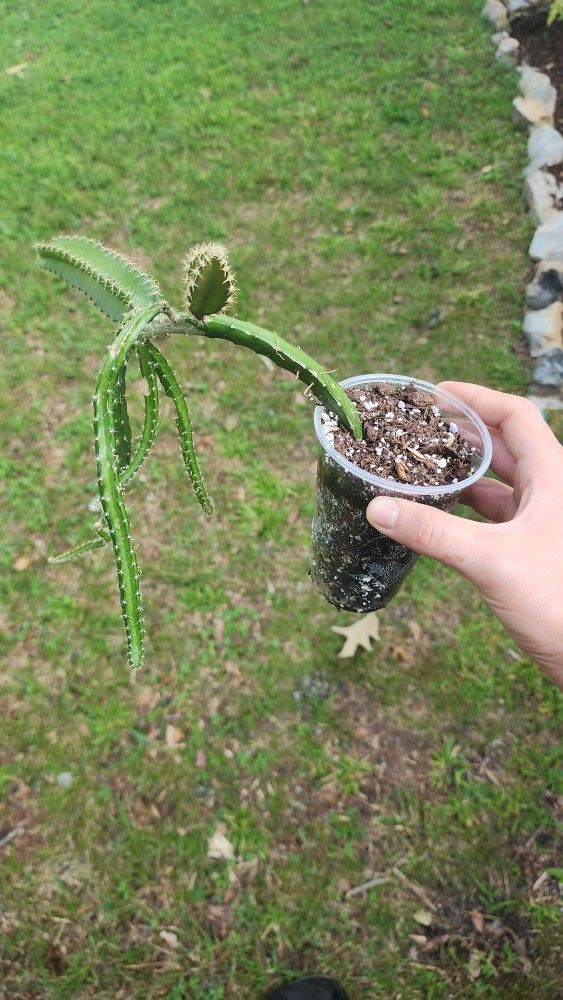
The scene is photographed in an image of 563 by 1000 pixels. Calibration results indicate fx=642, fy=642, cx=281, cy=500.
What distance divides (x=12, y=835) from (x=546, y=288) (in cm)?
315

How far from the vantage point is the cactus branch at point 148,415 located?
4.00ft

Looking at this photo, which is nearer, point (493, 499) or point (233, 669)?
point (493, 499)

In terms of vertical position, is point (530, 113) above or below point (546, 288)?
above

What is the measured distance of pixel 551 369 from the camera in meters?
2.87

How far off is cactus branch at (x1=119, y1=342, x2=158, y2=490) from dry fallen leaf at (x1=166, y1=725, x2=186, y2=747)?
4.24ft

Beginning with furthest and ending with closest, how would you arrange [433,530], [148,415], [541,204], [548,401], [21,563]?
[541,204] → [548,401] → [21,563] → [148,415] → [433,530]

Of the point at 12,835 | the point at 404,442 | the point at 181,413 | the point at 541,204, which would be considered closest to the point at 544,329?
the point at 541,204

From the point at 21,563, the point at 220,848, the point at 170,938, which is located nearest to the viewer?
the point at 170,938

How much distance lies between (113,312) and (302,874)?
1771 millimetres

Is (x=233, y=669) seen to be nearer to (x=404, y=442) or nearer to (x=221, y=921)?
(x=221, y=921)

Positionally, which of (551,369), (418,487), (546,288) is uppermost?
(418,487)

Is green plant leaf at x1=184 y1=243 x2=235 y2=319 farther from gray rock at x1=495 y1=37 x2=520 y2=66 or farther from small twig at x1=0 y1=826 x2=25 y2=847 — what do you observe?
gray rock at x1=495 y1=37 x2=520 y2=66

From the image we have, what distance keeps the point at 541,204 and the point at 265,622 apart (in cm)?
258

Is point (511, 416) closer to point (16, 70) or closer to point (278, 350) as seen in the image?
point (278, 350)
